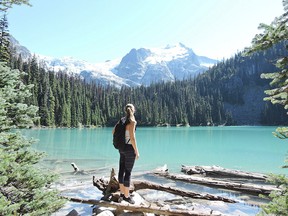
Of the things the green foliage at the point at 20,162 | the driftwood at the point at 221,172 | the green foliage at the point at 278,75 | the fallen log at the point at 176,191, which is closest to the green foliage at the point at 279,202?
the green foliage at the point at 278,75

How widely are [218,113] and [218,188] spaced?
523 feet

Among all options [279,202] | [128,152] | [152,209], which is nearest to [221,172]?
[128,152]

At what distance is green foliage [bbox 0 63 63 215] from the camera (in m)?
5.36

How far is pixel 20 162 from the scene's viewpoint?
18.9 ft

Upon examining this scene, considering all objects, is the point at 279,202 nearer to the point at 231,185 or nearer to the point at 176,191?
the point at 176,191

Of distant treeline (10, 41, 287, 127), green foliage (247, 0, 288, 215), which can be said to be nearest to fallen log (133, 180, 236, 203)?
green foliage (247, 0, 288, 215)

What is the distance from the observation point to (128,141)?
8.58 meters

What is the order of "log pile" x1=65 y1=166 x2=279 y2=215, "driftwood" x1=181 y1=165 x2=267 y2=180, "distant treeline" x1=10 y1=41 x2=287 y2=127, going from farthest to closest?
"distant treeline" x1=10 y1=41 x2=287 y2=127 < "driftwood" x1=181 y1=165 x2=267 y2=180 < "log pile" x1=65 y1=166 x2=279 y2=215

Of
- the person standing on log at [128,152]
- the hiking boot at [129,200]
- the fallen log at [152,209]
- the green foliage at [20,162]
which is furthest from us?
the hiking boot at [129,200]

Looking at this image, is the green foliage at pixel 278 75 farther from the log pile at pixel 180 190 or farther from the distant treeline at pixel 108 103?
the distant treeline at pixel 108 103

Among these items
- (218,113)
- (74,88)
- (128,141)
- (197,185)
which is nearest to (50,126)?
(74,88)

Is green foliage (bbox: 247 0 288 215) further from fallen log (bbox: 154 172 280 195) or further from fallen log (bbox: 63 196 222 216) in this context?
fallen log (bbox: 154 172 280 195)

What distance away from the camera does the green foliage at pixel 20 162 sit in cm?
536

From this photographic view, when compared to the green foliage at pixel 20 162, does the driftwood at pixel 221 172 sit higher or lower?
lower
